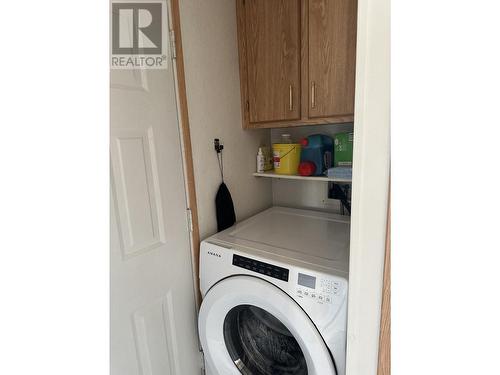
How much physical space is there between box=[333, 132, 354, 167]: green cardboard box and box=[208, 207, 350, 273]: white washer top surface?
0.35 m

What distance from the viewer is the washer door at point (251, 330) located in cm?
103

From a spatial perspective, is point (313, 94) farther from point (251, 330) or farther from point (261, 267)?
point (251, 330)

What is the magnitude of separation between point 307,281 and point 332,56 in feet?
3.33

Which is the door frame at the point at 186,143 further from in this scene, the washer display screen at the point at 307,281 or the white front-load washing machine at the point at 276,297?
the washer display screen at the point at 307,281

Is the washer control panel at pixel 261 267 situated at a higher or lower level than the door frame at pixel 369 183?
lower

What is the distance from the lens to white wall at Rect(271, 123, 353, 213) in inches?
66.3

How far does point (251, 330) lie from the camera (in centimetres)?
138

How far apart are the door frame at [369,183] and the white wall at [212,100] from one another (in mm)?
884

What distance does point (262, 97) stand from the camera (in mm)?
1513

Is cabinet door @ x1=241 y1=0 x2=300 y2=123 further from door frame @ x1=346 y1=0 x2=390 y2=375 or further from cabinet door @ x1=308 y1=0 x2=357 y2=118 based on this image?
door frame @ x1=346 y1=0 x2=390 y2=375

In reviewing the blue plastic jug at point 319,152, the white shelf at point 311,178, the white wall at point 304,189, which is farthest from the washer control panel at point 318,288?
the white wall at point 304,189

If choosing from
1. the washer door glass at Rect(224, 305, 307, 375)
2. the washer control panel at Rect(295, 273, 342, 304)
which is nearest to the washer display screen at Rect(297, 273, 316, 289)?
the washer control panel at Rect(295, 273, 342, 304)

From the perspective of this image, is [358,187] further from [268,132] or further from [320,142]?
[268,132]

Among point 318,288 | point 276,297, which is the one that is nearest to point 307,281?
point 318,288
